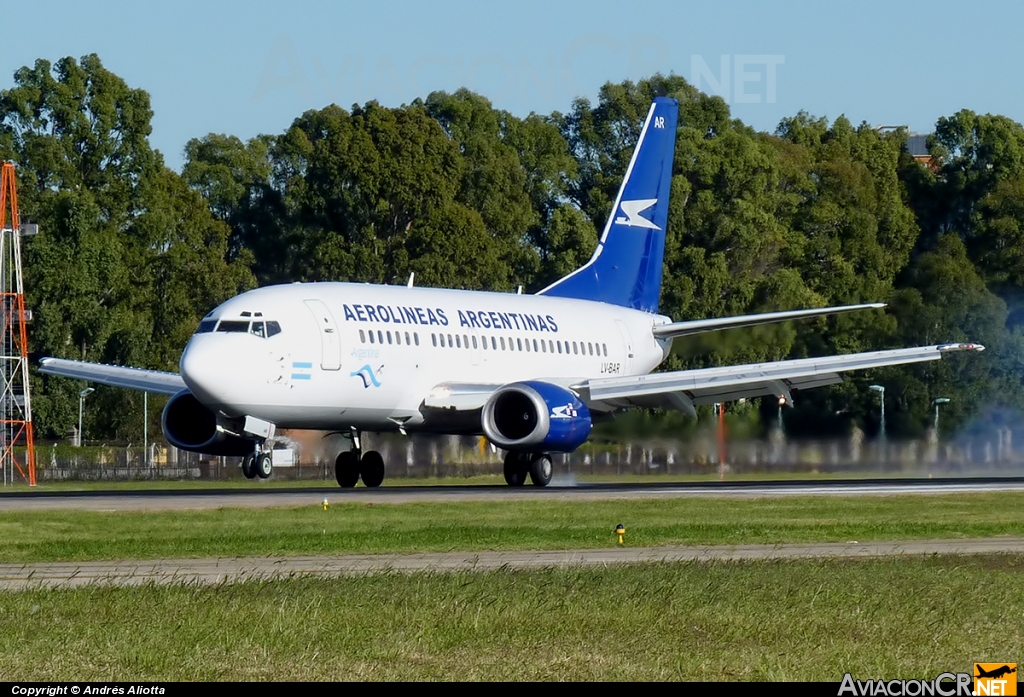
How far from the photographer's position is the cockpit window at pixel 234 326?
33438 mm

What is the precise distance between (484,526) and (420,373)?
460 inches

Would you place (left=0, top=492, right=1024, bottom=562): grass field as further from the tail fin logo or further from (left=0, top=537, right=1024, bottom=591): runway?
the tail fin logo

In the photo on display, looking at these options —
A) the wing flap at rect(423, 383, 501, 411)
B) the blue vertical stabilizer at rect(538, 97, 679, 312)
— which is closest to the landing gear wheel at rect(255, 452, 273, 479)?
the wing flap at rect(423, 383, 501, 411)

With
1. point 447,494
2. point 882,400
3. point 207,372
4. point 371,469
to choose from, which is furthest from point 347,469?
point 882,400

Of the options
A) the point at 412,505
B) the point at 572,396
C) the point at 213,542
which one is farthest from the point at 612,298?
the point at 213,542

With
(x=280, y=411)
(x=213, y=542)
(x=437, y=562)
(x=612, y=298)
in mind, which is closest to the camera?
(x=437, y=562)

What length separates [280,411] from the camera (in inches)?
1324

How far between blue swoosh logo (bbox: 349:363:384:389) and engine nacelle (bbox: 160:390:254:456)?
2839mm

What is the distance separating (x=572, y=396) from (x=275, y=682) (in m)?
25.4

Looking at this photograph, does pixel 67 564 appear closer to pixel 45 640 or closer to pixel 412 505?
pixel 45 640

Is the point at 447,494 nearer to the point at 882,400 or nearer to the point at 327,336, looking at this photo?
the point at 327,336

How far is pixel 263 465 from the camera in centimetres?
3366

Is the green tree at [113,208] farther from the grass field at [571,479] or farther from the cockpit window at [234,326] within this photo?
the cockpit window at [234,326]

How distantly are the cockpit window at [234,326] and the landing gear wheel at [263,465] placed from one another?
7.67ft
